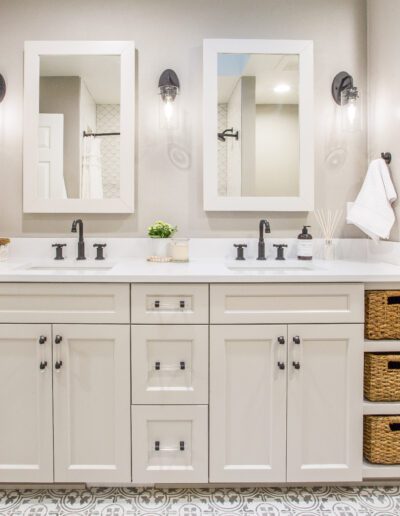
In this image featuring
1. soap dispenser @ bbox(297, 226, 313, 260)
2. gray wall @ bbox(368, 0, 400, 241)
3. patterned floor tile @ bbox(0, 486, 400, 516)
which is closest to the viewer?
patterned floor tile @ bbox(0, 486, 400, 516)

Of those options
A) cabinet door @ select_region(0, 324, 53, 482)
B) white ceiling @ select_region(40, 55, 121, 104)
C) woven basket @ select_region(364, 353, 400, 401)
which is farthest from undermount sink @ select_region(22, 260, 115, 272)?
woven basket @ select_region(364, 353, 400, 401)

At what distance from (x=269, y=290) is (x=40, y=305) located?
33.7 inches

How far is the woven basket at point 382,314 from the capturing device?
5.01 feet

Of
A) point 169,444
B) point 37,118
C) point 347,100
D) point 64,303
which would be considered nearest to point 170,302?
point 64,303

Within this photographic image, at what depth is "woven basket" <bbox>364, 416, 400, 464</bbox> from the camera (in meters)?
1.54

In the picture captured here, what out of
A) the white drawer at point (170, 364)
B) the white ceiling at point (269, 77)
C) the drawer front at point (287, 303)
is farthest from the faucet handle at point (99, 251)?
the white ceiling at point (269, 77)

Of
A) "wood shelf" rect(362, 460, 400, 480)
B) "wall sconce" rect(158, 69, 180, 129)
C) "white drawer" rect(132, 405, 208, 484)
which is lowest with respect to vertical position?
"wood shelf" rect(362, 460, 400, 480)

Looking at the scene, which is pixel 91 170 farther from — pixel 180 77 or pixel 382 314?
pixel 382 314

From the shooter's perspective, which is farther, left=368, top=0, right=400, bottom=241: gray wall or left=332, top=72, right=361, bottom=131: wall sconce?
left=332, top=72, right=361, bottom=131: wall sconce

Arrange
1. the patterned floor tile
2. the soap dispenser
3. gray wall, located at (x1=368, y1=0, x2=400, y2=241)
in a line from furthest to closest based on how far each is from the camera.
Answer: the soap dispenser → gray wall, located at (x1=368, y1=0, x2=400, y2=241) → the patterned floor tile

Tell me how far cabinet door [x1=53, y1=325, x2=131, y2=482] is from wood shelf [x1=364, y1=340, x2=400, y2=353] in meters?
0.91

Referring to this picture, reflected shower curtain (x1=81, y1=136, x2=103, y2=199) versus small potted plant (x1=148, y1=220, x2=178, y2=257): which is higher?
reflected shower curtain (x1=81, y1=136, x2=103, y2=199)

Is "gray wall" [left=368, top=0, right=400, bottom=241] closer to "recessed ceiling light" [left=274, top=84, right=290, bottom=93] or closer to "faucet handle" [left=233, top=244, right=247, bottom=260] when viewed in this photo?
"recessed ceiling light" [left=274, top=84, right=290, bottom=93]

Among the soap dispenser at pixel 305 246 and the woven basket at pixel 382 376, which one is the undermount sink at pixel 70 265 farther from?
the woven basket at pixel 382 376
